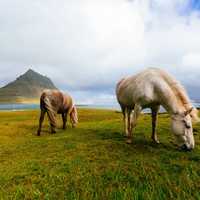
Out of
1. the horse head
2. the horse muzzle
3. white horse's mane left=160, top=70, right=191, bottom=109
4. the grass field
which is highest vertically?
white horse's mane left=160, top=70, right=191, bottom=109

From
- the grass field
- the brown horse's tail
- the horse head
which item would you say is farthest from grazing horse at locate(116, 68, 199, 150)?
the brown horse's tail

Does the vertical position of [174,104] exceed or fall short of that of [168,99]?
it falls short

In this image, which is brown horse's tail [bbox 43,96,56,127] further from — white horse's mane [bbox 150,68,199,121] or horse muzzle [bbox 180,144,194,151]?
horse muzzle [bbox 180,144,194,151]

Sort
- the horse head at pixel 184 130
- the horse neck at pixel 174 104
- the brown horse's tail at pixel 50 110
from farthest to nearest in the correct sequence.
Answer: the brown horse's tail at pixel 50 110
the horse neck at pixel 174 104
the horse head at pixel 184 130

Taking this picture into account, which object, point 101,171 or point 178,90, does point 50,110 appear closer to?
point 178,90

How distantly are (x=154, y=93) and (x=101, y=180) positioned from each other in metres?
4.52

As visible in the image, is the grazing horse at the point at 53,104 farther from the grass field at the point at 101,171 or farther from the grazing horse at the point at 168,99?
the grazing horse at the point at 168,99

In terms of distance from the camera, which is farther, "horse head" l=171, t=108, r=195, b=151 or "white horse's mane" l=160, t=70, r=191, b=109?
"white horse's mane" l=160, t=70, r=191, b=109

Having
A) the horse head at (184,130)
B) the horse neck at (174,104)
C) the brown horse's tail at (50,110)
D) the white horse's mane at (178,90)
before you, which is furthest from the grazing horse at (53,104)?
the horse head at (184,130)

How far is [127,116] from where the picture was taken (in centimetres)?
1346

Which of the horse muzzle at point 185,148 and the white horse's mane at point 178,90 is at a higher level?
the white horse's mane at point 178,90

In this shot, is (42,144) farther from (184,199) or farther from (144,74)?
(184,199)

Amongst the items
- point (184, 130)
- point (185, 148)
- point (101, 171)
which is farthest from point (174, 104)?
point (101, 171)

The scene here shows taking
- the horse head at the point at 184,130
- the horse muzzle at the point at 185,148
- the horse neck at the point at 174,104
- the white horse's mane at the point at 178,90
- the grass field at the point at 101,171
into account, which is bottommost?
the grass field at the point at 101,171
